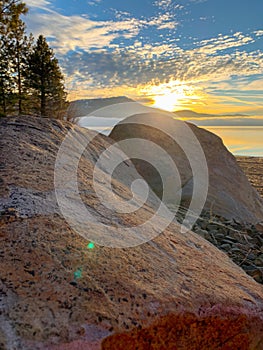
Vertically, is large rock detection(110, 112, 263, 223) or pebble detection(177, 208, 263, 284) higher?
large rock detection(110, 112, 263, 223)

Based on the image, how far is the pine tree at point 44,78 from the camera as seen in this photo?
17.3 metres

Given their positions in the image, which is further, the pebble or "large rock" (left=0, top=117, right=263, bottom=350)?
the pebble

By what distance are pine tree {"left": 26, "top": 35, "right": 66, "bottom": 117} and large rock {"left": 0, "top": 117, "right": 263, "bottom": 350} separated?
15860 millimetres

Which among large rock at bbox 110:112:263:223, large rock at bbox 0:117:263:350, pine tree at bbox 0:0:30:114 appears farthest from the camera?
pine tree at bbox 0:0:30:114

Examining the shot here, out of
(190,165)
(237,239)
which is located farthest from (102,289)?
(190,165)

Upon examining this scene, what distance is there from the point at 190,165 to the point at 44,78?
14141mm

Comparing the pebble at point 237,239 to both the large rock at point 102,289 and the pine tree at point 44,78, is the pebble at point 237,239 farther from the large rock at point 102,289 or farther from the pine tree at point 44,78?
the pine tree at point 44,78

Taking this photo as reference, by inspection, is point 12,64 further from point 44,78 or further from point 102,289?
point 102,289

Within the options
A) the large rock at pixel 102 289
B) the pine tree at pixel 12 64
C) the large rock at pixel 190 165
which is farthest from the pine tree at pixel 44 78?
the large rock at pixel 102 289

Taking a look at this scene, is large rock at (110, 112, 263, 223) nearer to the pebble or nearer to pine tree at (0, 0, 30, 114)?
the pebble

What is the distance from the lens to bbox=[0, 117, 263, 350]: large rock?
1.30 m

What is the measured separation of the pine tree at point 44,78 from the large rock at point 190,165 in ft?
40.1

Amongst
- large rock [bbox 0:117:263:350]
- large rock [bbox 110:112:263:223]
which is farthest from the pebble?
large rock [bbox 0:117:263:350]

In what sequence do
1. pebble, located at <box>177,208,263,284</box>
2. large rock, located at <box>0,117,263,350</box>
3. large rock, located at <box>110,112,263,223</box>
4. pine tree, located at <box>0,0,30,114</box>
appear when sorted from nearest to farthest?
large rock, located at <box>0,117,263,350</box>, pebble, located at <box>177,208,263,284</box>, large rock, located at <box>110,112,263,223</box>, pine tree, located at <box>0,0,30,114</box>
